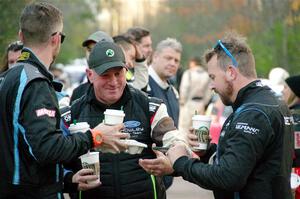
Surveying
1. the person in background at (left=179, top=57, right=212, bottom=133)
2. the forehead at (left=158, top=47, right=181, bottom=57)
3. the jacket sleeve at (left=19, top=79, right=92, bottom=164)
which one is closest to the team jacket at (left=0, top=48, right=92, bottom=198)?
the jacket sleeve at (left=19, top=79, right=92, bottom=164)

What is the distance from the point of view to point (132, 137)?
6.45 meters

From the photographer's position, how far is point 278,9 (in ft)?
84.7

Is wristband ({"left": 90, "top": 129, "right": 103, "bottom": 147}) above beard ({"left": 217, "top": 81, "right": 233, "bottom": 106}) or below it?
below

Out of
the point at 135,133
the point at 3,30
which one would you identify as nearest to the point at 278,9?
the point at 3,30

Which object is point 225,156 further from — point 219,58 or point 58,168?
point 58,168

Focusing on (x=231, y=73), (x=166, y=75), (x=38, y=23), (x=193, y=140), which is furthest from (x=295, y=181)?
(x=166, y=75)

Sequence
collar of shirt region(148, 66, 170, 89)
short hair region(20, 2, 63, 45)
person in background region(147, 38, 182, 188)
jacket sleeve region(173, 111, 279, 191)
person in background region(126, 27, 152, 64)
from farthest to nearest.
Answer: person in background region(126, 27, 152, 64) → collar of shirt region(148, 66, 170, 89) → person in background region(147, 38, 182, 188) → short hair region(20, 2, 63, 45) → jacket sleeve region(173, 111, 279, 191)

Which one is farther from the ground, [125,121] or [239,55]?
[239,55]

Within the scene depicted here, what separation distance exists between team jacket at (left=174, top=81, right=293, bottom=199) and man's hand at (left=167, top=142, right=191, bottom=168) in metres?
0.05

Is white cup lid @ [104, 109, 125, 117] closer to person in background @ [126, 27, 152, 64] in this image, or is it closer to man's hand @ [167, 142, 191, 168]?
man's hand @ [167, 142, 191, 168]

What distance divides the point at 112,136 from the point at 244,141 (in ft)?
3.26

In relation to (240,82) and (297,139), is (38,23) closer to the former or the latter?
(240,82)

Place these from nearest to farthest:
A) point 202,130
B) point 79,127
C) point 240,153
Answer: point 240,153 < point 79,127 < point 202,130

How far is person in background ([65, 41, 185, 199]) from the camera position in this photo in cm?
632
